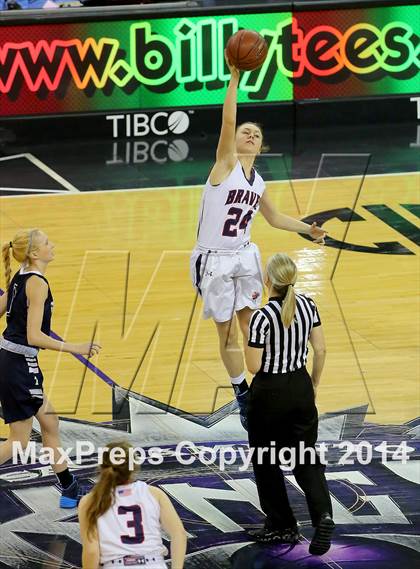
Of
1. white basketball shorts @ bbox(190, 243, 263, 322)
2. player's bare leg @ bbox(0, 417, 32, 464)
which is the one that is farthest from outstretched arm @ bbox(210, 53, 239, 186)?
player's bare leg @ bbox(0, 417, 32, 464)

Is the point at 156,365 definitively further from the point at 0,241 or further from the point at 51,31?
the point at 51,31

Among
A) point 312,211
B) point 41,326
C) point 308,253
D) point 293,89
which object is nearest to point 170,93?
point 293,89

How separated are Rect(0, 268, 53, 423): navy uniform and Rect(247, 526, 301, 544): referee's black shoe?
4.74 feet

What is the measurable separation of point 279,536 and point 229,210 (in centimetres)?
225

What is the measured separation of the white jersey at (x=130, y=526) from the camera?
5199mm

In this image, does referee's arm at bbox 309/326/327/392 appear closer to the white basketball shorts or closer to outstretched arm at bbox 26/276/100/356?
outstretched arm at bbox 26/276/100/356

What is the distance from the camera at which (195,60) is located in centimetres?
1533

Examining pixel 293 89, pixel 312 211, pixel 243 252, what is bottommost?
pixel 243 252

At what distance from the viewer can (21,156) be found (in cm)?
1500

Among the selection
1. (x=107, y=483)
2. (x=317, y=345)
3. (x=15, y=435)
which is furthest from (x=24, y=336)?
(x=107, y=483)

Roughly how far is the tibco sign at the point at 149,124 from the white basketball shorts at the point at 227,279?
7.56 metres

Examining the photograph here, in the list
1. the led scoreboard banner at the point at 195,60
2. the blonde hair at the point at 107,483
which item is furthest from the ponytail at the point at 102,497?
the led scoreboard banner at the point at 195,60

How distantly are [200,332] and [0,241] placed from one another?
276 cm

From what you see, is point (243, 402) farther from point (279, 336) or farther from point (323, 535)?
point (323, 535)
